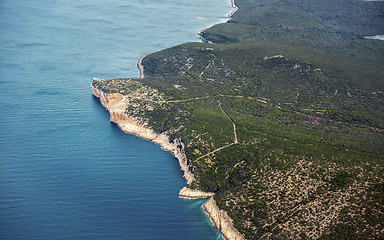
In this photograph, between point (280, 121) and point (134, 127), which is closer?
point (280, 121)

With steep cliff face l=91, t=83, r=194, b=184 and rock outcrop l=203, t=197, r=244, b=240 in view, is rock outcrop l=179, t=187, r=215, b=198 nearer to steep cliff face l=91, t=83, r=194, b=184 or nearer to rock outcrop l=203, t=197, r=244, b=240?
rock outcrop l=203, t=197, r=244, b=240

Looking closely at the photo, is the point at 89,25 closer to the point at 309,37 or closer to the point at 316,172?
the point at 309,37

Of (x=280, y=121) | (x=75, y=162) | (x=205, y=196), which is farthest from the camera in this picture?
(x=280, y=121)

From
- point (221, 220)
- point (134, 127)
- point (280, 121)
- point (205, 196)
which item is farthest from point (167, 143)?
point (280, 121)

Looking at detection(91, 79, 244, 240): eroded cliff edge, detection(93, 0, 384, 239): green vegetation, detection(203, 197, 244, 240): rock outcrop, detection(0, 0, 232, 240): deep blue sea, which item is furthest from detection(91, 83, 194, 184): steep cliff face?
detection(203, 197, 244, 240): rock outcrop

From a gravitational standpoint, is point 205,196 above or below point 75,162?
below

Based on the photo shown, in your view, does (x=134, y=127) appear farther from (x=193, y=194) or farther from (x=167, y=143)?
(x=193, y=194)

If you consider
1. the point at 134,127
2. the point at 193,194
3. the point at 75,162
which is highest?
the point at 134,127

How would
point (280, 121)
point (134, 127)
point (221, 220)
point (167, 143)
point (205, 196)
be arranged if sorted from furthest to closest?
point (134, 127)
point (280, 121)
point (167, 143)
point (205, 196)
point (221, 220)
